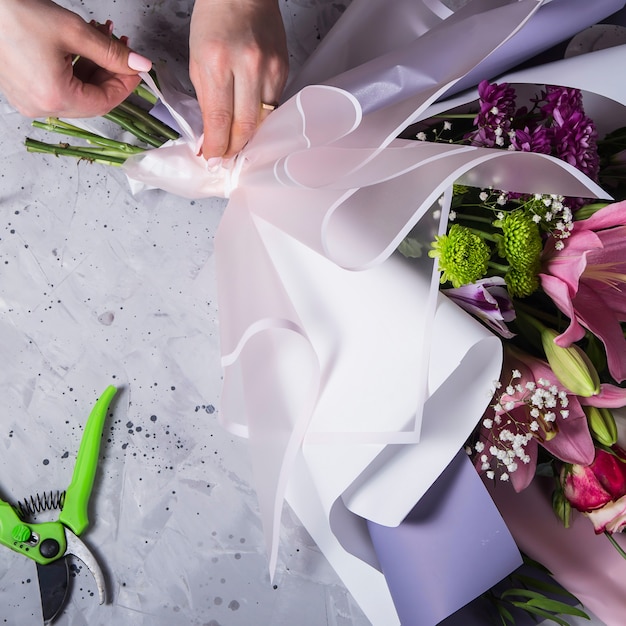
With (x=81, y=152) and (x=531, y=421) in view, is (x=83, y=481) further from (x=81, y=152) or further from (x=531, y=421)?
(x=531, y=421)

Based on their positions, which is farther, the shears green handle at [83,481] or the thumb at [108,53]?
the shears green handle at [83,481]

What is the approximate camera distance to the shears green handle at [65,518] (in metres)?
0.71

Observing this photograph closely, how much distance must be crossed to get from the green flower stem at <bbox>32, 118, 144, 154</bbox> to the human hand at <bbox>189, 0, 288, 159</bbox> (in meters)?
0.14

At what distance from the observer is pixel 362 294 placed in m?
0.50

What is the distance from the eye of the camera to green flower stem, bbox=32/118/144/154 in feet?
2.33

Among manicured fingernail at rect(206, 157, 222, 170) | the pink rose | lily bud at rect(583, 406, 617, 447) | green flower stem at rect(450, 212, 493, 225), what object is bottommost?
the pink rose

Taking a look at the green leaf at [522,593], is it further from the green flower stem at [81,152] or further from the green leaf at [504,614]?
the green flower stem at [81,152]

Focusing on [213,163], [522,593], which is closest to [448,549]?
[522,593]

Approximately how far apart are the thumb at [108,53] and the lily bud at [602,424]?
477mm

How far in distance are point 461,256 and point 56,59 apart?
0.41 m

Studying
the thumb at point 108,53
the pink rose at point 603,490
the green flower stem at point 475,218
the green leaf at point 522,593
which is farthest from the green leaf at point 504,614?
the thumb at point 108,53

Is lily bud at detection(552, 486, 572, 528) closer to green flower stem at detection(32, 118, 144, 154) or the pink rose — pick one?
the pink rose

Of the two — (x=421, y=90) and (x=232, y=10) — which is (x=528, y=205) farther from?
(x=232, y=10)

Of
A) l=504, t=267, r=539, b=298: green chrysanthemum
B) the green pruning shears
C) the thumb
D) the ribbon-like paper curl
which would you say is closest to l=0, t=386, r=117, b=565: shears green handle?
the green pruning shears
